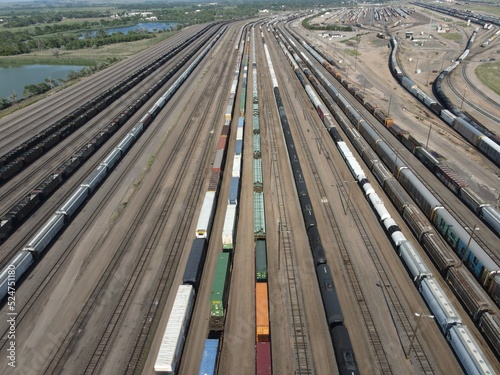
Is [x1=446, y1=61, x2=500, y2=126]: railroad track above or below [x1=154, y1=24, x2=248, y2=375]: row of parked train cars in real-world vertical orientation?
above

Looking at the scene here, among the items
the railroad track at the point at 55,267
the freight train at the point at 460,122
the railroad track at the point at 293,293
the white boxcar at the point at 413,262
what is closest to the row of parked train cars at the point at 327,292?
the railroad track at the point at 293,293

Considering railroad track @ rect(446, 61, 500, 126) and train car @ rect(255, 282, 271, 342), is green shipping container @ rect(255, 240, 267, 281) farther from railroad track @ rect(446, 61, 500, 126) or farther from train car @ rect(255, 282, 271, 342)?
railroad track @ rect(446, 61, 500, 126)

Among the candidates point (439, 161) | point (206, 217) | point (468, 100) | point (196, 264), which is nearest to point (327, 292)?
point (196, 264)

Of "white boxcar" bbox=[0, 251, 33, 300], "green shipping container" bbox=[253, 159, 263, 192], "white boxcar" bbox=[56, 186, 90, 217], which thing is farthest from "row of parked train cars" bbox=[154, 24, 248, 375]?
"white boxcar" bbox=[56, 186, 90, 217]

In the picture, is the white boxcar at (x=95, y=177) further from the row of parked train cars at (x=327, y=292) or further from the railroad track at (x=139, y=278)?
the row of parked train cars at (x=327, y=292)

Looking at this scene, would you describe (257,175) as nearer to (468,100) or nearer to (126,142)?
(126,142)

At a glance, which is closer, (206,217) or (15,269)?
(15,269)
